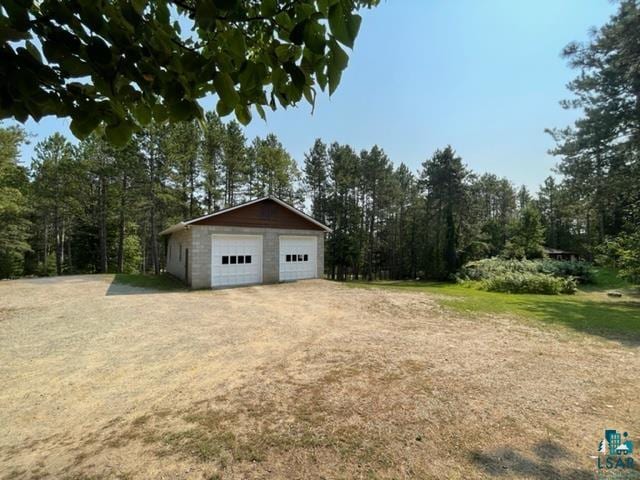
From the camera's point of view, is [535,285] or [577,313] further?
[535,285]

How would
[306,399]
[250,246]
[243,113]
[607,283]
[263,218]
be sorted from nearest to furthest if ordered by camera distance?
[243,113] < [306,399] < [250,246] < [263,218] < [607,283]

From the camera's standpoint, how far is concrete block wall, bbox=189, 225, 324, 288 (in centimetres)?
1223

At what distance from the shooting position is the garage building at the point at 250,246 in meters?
12.4

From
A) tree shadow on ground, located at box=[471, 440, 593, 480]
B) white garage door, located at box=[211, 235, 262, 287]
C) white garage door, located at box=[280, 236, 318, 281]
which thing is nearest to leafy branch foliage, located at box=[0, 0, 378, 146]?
tree shadow on ground, located at box=[471, 440, 593, 480]

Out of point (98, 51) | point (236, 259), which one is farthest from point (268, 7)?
point (236, 259)

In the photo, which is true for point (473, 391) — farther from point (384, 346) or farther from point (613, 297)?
point (613, 297)

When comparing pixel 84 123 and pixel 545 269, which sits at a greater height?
pixel 84 123

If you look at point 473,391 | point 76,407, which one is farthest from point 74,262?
point 473,391

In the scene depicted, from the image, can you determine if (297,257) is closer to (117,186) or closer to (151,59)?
(151,59)

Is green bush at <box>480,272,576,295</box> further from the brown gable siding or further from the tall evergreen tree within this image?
the tall evergreen tree

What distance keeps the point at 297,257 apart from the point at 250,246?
2538mm

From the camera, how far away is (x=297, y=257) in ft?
49.5

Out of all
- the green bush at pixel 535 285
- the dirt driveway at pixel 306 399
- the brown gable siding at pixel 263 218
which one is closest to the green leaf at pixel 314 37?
the dirt driveway at pixel 306 399

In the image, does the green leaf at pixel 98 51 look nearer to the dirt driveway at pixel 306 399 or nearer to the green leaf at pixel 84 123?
the green leaf at pixel 84 123
